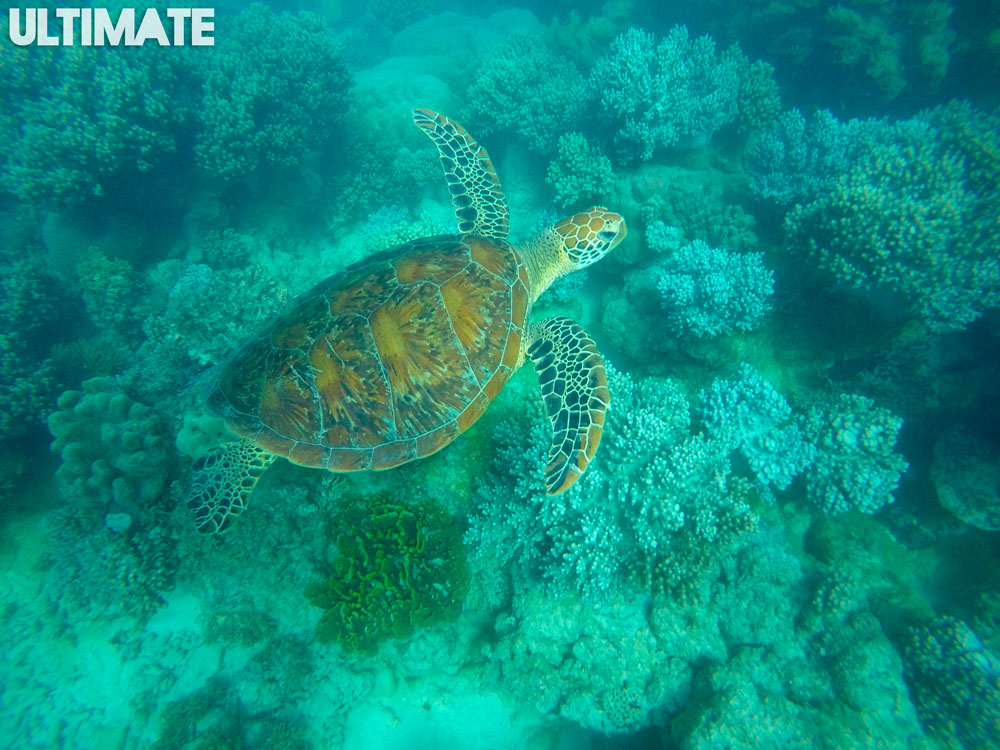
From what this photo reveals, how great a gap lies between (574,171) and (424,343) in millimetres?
3883

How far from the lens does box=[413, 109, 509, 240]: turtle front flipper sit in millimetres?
4824

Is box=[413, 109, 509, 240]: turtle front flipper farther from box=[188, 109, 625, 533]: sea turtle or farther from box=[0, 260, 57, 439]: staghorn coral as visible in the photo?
box=[0, 260, 57, 439]: staghorn coral

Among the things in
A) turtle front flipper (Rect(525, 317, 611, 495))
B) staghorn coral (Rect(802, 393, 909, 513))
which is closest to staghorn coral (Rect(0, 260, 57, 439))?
turtle front flipper (Rect(525, 317, 611, 495))

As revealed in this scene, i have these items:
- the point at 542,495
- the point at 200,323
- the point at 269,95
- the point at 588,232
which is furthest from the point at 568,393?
the point at 269,95

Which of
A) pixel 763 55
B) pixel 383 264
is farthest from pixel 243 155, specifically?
pixel 763 55

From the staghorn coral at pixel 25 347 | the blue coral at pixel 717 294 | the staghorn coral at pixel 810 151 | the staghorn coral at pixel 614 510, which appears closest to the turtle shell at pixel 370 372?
the staghorn coral at pixel 614 510

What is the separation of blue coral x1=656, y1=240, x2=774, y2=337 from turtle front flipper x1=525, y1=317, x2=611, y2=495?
1325 millimetres

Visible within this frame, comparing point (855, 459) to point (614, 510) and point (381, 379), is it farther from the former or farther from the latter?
point (381, 379)

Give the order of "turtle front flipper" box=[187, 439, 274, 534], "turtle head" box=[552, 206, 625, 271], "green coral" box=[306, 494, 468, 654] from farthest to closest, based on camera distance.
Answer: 1. "turtle head" box=[552, 206, 625, 271]
2. "green coral" box=[306, 494, 468, 654]
3. "turtle front flipper" box=[187, 439, 274, 534]

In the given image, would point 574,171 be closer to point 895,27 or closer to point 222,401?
point 222,401

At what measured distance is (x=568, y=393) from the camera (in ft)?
11.1

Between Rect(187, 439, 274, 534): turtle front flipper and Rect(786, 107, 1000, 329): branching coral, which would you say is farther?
Rect(786, 107, 1000, 329): branching coral

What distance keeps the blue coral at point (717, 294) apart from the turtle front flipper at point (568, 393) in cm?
133

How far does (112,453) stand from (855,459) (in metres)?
6.71
